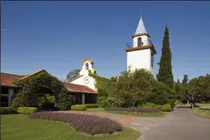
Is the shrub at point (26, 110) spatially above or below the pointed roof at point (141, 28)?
below

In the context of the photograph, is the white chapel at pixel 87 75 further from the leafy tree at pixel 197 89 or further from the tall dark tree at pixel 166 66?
the leafy tree at pixel 197 89

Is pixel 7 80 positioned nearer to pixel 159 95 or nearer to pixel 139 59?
pixel 159 95

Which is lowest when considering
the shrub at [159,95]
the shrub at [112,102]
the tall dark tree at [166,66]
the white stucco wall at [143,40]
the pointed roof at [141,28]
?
the shrub at [112,102]

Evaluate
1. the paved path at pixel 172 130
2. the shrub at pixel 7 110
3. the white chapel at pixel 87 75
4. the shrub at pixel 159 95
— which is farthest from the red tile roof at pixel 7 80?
the white chapel at pixel 87 75

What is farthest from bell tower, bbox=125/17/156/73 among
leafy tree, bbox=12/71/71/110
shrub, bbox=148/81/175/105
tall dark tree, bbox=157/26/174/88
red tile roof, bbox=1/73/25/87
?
red tile roof, bbox=1/73/25/87

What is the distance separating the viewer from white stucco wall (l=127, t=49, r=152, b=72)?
1315 inches

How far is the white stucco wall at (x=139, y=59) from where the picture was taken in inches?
1315

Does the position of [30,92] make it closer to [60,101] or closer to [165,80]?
[60,101]

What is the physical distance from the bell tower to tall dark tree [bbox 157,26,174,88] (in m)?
2.10

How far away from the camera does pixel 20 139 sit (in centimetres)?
756

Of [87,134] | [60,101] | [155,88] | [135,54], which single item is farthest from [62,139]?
[135,54]

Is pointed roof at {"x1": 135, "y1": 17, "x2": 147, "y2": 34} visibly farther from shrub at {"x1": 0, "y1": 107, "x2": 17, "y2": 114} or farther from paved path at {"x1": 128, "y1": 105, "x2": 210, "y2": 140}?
shrub at {"x1": 0, "y1": 107, "x2": 17, "y2": 114}

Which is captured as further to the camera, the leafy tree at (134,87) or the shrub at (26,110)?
the leafy tree at (134,87)

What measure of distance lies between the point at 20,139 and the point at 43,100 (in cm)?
2325
